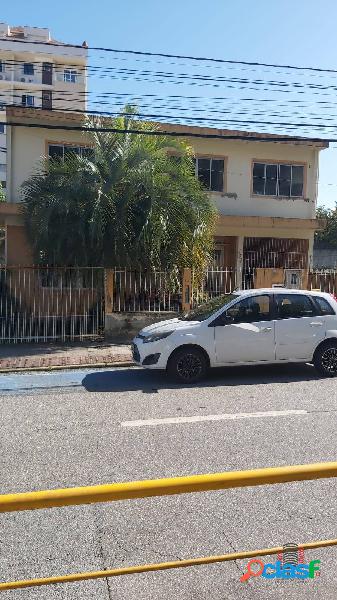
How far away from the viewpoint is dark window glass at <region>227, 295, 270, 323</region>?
8.22 metres

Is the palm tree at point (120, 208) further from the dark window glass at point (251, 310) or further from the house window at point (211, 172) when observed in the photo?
the house window at point (211, 172)

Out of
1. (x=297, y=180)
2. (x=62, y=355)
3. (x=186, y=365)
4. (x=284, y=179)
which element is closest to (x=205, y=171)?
(x=284, y=179)

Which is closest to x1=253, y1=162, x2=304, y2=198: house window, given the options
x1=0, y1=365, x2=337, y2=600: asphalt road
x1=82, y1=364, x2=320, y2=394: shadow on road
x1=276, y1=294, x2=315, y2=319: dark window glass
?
x1=82, y1=364, x2=320, y2=394: shadow on road

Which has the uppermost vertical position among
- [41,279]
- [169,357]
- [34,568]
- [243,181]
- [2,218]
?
[243,181]

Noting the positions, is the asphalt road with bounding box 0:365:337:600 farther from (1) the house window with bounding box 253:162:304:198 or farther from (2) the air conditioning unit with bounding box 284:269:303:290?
(1) the house window with bounding box 253:162:304:198

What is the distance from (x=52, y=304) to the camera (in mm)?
12312

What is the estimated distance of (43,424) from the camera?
5.94 metres

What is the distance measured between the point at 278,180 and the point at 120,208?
8.61 meters

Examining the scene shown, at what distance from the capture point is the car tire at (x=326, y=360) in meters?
8.49

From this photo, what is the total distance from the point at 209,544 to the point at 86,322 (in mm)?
9214

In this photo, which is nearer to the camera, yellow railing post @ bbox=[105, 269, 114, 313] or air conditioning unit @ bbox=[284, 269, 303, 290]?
yellow railing post @ bbox=[105, 269, 114, 313]

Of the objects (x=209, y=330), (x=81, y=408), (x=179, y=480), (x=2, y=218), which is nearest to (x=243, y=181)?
(x=2, y=218)

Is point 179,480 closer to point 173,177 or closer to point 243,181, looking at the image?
point 173,177

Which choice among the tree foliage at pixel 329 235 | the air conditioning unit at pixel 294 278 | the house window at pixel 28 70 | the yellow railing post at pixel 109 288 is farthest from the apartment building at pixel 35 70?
the yellow railing post at pixel 109 288
